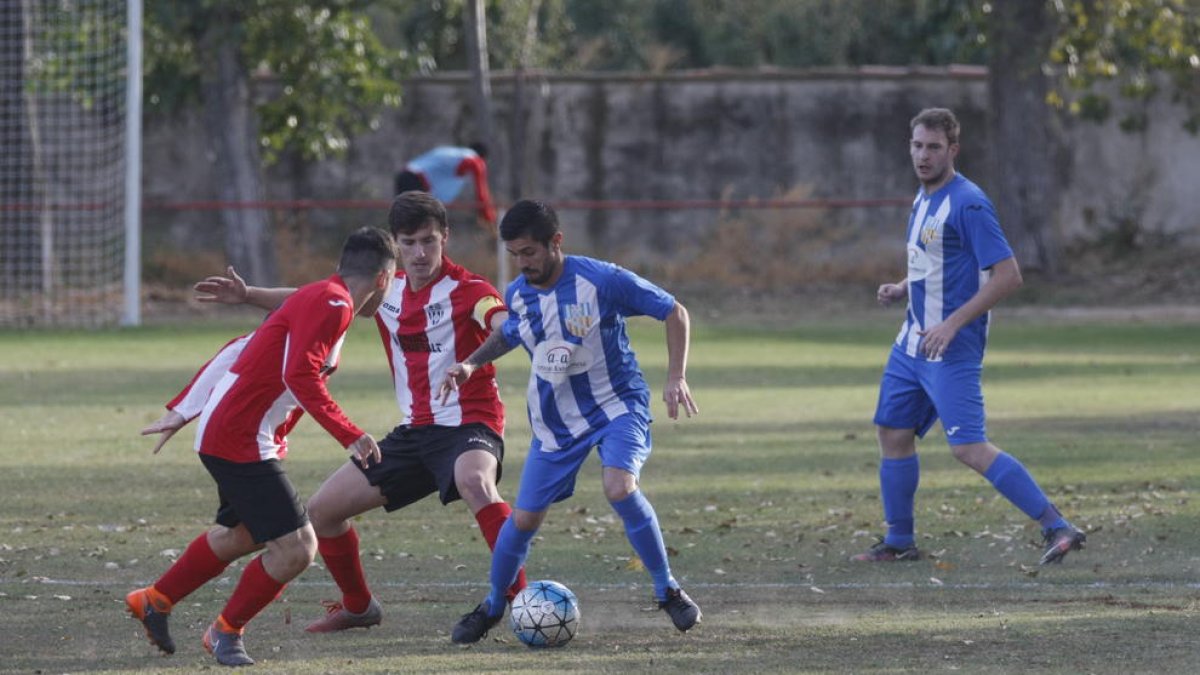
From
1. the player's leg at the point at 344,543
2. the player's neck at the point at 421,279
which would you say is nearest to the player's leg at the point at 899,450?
the player's neck at the point at 421,279

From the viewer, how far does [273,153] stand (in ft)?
91.8

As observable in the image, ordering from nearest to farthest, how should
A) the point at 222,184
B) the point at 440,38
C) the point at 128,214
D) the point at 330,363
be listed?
1. the point at 330,363
2. the point at 128,214
3. the point at 222,184
4. the point at 440,38

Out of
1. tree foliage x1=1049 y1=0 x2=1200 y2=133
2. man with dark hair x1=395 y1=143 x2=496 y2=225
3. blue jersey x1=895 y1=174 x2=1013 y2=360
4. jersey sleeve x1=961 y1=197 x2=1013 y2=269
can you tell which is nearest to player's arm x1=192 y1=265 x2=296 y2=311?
blue jersey x1=895 y1=174 x2=1013 y2=360

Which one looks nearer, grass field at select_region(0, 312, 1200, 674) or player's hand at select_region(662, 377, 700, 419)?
grass field at select_region(0, 312, 1200, 674)

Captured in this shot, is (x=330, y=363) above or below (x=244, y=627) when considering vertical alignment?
above

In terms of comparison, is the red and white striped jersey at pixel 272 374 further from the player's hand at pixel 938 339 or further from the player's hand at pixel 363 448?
the player's hand at pixel 938 339

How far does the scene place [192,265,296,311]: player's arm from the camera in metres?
7.07

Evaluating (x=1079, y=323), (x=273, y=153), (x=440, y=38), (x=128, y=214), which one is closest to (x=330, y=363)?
(x=128, y=214)

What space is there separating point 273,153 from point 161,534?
63.3 feet

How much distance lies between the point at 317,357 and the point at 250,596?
0.81 m

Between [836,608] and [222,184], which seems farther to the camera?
[222,184]

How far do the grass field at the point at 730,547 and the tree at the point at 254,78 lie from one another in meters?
8.99

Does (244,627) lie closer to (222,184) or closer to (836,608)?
→ (836,608)

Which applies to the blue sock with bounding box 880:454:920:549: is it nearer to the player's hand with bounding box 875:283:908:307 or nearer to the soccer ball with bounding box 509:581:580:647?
the player's hand with bounding box 875:283:908:307
